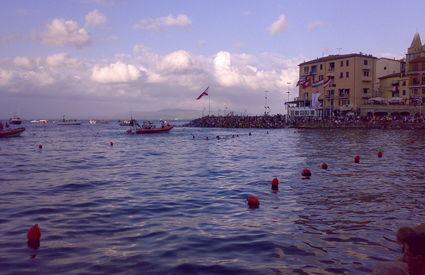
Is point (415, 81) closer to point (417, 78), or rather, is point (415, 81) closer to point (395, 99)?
point (417, 78)

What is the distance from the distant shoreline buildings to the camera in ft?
225

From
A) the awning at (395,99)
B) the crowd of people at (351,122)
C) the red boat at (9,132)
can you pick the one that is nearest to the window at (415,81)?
the awning at (395,99)

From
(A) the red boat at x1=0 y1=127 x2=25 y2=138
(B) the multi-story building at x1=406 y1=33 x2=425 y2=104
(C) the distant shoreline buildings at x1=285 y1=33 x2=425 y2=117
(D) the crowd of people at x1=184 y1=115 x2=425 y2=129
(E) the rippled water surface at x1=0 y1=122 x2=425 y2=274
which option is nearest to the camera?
(E) the rippled water surface at x1=0 y1=122 x2=425 y2=274

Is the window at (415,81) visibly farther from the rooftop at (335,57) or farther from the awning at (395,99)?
the rooftop at (335,57)

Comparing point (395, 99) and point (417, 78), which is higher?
point (417, 78)

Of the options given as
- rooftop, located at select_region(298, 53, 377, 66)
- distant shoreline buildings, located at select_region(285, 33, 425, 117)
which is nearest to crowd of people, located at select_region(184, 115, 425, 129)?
distant shoreline buildings, located at select_region(285, 33, 425, 117)

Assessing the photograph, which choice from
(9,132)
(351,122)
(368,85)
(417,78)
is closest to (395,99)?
(417,78)

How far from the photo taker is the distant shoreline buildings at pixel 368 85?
68.7 meters

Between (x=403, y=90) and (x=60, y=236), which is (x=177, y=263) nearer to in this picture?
(x=60, y=236)

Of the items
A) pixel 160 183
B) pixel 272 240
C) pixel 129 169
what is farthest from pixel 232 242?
pixel 129 169

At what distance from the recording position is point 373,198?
12461mm

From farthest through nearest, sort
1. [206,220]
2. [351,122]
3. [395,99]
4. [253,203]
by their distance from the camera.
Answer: [351,122] < [395,99] < [253,203] < [206,220]

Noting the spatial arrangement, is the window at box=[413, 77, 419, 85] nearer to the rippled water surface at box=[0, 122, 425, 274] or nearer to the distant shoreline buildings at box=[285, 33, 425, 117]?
the distant shoreline buildings at box=[285, 33, 425, 117]

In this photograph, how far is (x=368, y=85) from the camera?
75.8 meters
